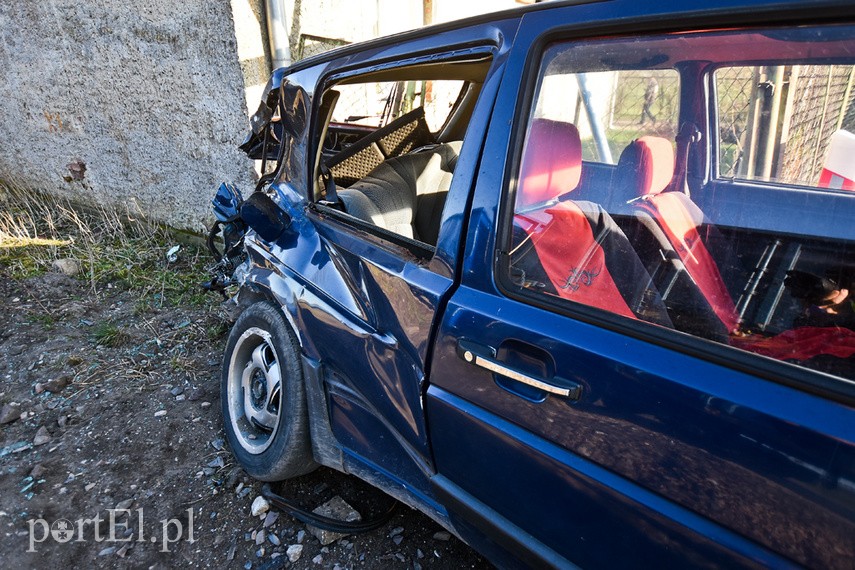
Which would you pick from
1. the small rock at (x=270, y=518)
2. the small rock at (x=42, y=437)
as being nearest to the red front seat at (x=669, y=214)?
the small rock at (x=270, y=518)

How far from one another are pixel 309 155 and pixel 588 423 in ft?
5.08

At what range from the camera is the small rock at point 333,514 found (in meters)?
2.09

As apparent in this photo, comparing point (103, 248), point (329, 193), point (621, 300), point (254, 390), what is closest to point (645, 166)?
point (621, 300)

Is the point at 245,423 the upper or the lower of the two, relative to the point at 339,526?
upper

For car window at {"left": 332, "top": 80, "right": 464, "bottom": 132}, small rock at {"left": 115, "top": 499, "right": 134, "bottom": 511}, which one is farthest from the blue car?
car window at {"left": 332, "top": 80, "right": 464, "bottom": 132}

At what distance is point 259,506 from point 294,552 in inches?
11.7

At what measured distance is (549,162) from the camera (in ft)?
4.52

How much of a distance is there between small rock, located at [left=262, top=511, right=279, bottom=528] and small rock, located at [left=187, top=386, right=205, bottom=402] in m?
1.04

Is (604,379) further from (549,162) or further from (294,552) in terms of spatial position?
(294,552)

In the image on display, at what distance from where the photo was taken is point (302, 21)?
459cm

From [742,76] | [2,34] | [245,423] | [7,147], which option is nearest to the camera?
[742,76]

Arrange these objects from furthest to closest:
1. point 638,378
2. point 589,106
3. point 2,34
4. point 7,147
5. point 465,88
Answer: point 7,147 → point 2,34 → point 465,88 → point 589,106 → point 638,378

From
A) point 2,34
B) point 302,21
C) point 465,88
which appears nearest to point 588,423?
point 465,88

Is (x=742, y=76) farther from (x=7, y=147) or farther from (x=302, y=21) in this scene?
(x=7, y=147)
